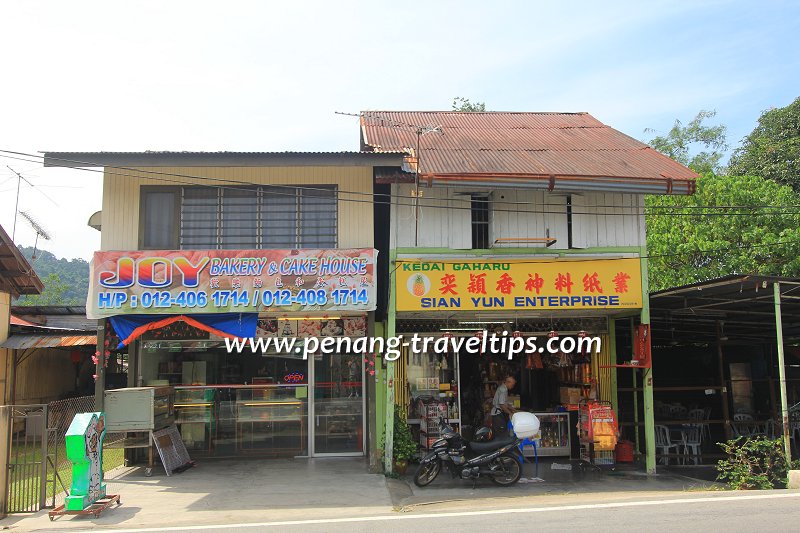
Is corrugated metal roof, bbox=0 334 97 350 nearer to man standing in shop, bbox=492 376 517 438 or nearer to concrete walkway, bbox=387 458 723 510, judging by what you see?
concrete walkway, bbox=387 458 723 510

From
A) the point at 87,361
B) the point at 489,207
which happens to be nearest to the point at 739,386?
the point at 489,207

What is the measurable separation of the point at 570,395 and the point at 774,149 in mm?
19687

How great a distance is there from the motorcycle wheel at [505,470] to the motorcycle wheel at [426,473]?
99 centimetres

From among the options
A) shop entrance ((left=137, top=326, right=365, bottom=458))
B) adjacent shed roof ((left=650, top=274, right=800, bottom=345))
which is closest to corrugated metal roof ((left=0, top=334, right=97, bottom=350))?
shop entrance ((left=137, top=326, right=365, bottom=458))

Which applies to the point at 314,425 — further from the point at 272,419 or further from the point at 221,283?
the point at 221,283

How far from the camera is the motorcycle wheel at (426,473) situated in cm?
1157

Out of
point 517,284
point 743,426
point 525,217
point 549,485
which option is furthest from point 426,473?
point 743,426

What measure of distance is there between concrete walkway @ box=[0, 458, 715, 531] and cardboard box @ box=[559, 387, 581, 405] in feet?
4.92

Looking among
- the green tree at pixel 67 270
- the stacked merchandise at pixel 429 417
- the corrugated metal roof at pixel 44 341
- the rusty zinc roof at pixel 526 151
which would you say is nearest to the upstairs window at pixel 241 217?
the rusty zinc roof at pixel 526 151

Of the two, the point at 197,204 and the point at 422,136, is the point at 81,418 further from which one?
the point at 422,136

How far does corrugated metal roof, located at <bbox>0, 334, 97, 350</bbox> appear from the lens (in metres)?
16.8

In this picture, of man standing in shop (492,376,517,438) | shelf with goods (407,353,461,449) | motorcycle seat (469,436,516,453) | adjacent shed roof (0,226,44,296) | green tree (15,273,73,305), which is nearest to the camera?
motorcycle seat (469,436,516,453)

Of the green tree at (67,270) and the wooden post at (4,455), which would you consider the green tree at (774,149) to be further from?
the green tree at (67,270)

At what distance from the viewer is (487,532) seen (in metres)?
8.01
